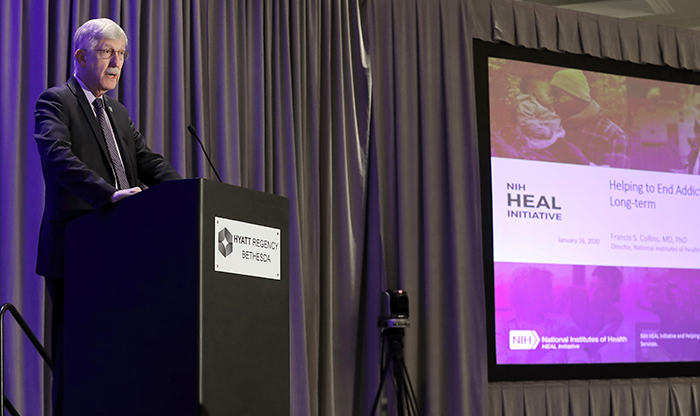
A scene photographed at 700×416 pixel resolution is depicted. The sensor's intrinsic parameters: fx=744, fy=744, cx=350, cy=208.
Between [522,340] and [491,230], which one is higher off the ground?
[491,230]

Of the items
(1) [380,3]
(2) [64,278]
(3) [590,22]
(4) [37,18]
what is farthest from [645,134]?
(2) [64,278]

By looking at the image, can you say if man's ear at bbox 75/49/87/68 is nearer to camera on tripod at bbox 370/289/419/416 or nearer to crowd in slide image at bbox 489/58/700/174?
camera on tripod at bbox 370/289/419/416

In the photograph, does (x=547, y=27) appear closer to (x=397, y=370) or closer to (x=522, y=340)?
(x=522, y=340)

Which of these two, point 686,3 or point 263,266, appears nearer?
point 263,266

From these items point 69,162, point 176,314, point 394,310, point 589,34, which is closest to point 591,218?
point 589,34

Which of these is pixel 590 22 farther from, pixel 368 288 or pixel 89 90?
pixel 89 90

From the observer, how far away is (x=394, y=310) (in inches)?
157

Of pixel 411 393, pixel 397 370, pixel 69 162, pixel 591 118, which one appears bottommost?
pixel 411 393

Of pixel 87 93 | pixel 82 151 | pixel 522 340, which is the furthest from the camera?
pixel 522 340

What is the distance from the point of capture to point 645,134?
16.6 feet

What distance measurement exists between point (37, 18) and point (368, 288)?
221 cm

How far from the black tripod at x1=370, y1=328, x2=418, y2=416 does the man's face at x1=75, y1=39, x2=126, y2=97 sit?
7.15ft

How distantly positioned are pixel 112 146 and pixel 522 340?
9.99 ft

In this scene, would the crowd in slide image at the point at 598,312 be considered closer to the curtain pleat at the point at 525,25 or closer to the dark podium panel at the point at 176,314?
the curtain pleat at the point at 525,25
